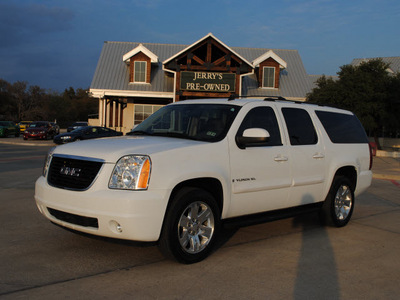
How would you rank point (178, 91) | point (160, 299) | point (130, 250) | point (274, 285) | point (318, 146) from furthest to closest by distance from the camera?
1. point (178, 91)
2. point (318, 146)
3. point (130, 250)
4. point (274, 285)
5. point (160, 299)

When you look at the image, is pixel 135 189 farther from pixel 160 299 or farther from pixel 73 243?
pixel 73 243

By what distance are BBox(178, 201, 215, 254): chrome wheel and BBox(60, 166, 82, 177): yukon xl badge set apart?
1208 mm

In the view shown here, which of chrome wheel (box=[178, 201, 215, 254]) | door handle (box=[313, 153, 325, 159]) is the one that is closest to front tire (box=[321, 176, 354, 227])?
door handle (box=[313, 153, 325, 159])

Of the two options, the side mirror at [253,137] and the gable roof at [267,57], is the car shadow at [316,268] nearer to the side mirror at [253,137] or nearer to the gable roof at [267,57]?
the side mirror at [253,137]

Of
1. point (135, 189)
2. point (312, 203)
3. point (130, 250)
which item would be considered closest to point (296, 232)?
point (312, 203)

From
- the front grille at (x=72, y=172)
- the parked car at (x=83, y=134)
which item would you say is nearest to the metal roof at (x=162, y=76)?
the parked car at (x=83, y=134)

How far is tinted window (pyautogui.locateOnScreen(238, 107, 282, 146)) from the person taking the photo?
17.8ft

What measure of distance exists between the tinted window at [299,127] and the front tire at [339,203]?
Result: 0.91 metres

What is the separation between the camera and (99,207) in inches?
165

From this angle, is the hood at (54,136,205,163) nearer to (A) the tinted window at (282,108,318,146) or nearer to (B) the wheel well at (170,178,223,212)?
(B) the wheel well at (170,178,223,212)

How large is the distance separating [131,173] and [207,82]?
21693 mm

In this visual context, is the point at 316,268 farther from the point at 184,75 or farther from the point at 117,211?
the point at 184,75

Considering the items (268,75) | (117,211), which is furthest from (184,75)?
(117,211)

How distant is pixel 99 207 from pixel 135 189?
408mm
